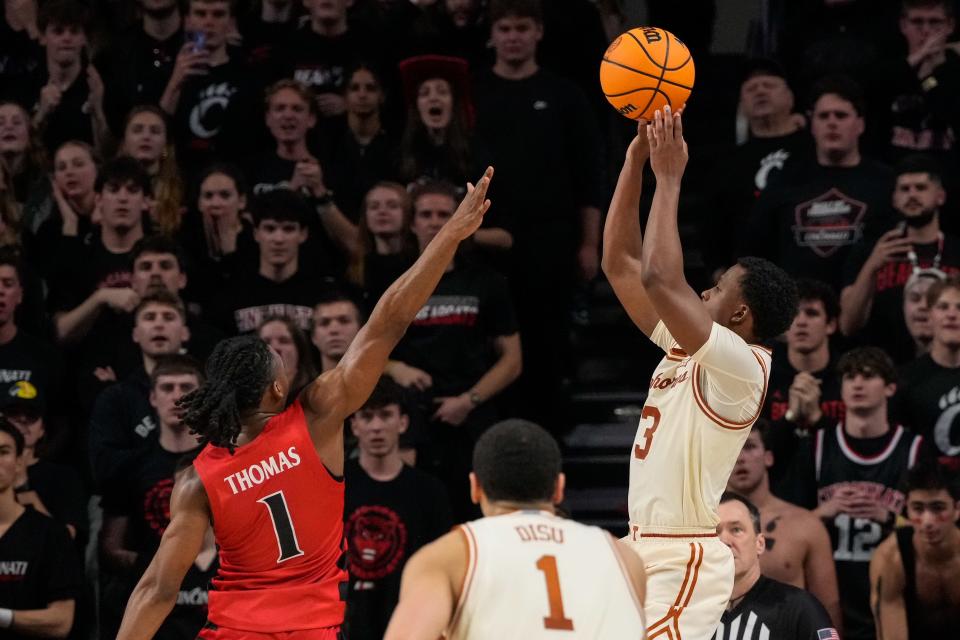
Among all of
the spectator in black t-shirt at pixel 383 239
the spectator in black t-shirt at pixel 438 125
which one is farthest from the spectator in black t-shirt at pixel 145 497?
the spectator in black t-shirt at pixel 438 125

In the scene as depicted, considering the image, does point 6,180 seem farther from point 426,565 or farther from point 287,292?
point 426,565

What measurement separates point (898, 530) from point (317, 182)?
399 centimetres

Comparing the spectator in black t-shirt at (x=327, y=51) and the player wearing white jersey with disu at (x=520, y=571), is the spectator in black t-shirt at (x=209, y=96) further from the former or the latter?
the player wearing white jersey with disu at (x=520, y=571)

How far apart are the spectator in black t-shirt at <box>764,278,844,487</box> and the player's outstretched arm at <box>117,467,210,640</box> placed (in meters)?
3.82

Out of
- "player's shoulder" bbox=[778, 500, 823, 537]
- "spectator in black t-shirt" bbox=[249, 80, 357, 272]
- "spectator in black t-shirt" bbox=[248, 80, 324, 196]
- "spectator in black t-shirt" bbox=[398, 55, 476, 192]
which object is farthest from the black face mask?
"spectator in black t-shirt" bbox=[248, 80, 324, 196]

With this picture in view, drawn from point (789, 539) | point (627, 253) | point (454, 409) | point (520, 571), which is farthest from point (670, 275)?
point (454, 409)

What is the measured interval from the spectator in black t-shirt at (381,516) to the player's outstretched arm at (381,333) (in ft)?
8.10

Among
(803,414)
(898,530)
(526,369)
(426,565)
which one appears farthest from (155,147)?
(426,565)

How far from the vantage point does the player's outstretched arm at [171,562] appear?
18.8 ft

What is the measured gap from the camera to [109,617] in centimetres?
839

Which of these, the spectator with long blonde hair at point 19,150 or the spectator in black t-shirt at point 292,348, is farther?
the spectator with long blonde hair at point 19,150

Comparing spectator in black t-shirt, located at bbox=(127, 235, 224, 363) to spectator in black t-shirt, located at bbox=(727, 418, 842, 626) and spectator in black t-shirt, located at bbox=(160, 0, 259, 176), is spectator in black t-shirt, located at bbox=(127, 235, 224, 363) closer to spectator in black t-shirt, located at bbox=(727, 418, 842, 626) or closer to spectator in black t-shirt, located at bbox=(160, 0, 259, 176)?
spectator in black t-shirt, located at bbox=(160, 0, 259, 176)

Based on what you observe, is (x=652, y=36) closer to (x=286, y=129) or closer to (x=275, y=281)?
(x=275, y=281)

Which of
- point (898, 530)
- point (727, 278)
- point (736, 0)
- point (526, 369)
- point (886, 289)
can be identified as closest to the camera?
point (727, 278)
